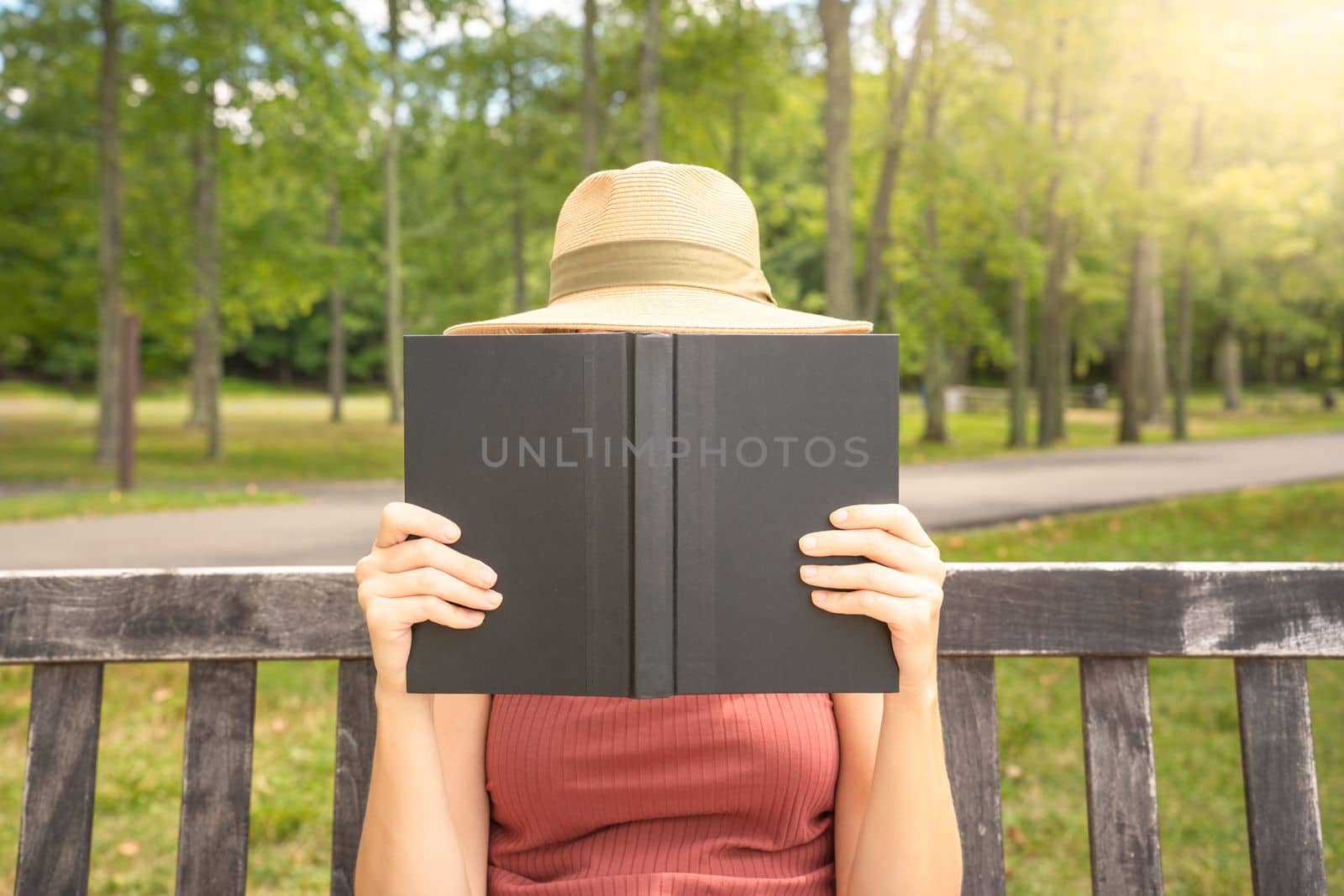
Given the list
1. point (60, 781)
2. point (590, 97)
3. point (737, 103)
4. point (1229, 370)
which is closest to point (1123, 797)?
point (60, 781)

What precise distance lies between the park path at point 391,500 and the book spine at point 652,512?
658 cm

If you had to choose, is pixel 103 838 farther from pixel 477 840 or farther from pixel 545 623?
pixel 545 623

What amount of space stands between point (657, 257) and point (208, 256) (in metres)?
18.2

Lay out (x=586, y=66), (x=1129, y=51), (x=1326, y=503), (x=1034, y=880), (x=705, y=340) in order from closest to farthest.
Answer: (x=705, y=340), (x=1034, y=880), (x=1326, y=503), (x=1129, y=51), (x=586, y=66)

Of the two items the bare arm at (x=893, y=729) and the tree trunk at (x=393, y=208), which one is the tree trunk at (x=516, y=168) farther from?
the bare arm at (x=893, y=729)

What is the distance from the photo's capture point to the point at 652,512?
1240 millimetres

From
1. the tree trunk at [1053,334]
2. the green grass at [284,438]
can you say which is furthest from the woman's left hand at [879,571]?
the tree trunk at [1053,334]

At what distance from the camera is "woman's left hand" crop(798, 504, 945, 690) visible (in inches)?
49.6

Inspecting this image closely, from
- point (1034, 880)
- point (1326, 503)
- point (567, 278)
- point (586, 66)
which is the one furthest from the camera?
point (586, 66)

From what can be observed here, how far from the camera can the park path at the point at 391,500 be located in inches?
314

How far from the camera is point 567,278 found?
169 cm

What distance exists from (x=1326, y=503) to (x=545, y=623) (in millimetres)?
11879

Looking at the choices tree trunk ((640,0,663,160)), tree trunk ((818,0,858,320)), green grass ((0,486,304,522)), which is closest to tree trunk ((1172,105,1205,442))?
tree trunk ((818,0,858,320))

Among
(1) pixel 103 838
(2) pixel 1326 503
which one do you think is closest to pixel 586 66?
(2) pixel 1326 503
